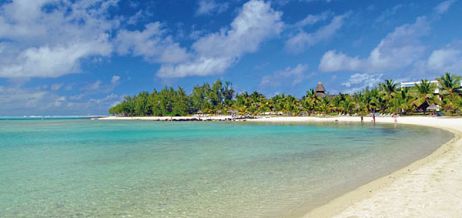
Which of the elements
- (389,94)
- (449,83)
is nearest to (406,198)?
(449,83)

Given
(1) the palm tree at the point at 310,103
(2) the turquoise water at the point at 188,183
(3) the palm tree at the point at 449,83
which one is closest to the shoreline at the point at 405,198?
(2) the turquoise water at the point at 188,183

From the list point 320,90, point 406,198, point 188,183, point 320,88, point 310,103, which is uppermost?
point 320,88

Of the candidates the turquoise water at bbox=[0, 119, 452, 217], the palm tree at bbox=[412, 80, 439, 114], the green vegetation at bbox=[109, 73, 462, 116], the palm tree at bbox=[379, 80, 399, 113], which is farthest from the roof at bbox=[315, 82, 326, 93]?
the turquoise water at bbox=[0, 119, 452, 217]

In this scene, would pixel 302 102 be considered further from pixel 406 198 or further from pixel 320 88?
pixel 406 198

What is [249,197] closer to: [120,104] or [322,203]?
[322,203]

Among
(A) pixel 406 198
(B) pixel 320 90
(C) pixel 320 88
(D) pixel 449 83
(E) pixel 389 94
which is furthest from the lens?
(C) pixel 320 88

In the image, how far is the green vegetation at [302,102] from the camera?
62997mm

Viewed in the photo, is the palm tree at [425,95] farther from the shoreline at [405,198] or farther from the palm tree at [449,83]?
the shoreline at [405,198]

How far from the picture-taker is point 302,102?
92625 millimetres

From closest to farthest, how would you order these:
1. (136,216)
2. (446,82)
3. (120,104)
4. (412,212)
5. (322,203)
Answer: (412,212) < (136,216) < (322,203) < (446,82) < (120,104)

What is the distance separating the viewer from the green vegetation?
63.0 meters

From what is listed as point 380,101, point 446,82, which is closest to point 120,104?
point 380,101

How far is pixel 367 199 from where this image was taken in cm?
845

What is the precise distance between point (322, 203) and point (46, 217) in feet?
21.2
